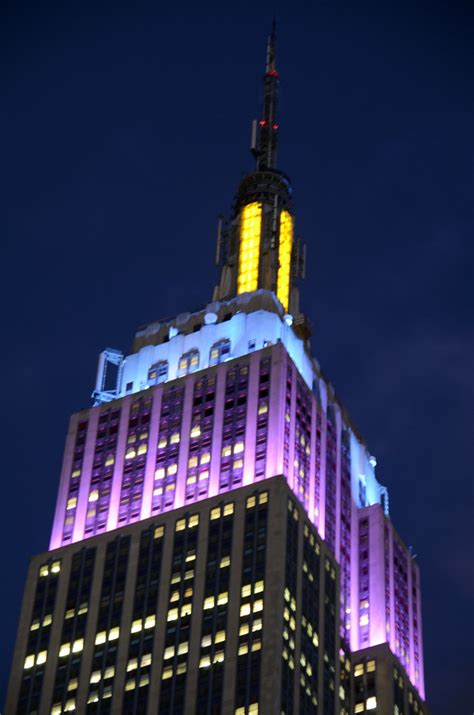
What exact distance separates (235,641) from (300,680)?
8071 millimetres

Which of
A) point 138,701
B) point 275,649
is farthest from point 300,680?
point 138,701

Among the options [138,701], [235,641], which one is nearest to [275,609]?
[235,641]

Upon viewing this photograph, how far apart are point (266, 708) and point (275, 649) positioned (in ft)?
26.0

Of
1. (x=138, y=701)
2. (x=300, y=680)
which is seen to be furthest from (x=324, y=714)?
(x=138, y=701)

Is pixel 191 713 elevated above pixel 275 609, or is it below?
below

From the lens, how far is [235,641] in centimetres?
19800

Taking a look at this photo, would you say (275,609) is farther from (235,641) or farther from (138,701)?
(138,701)

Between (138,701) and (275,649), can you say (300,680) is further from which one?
(138,701)

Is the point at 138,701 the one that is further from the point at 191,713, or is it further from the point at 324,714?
the point at 324,714

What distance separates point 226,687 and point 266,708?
20.5 ft

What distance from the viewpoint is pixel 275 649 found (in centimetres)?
19488

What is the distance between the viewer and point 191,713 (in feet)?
632

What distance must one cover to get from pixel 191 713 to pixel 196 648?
9014 millimetres

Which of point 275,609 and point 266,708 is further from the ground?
point 275,609
